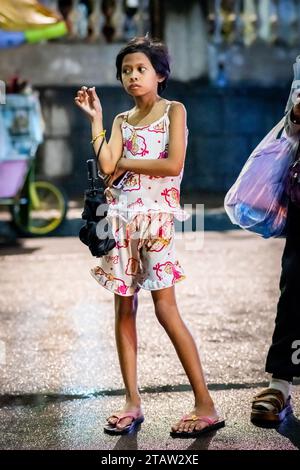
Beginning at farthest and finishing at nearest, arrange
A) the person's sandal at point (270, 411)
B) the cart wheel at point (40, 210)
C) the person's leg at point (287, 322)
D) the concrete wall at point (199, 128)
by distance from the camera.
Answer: the concrete wall at point (199, 128) < the cart wheel at point (40, 210) < the person's leg at point (287, 322) < the person's sandal at point (270, 411)

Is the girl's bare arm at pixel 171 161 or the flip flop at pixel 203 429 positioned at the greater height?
the girl's bare arm at pixel 171 161

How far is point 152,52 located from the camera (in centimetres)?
502

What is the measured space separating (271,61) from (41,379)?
12483 mm

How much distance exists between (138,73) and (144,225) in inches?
28.9

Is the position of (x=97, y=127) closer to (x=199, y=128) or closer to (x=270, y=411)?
(x=270, y=411)

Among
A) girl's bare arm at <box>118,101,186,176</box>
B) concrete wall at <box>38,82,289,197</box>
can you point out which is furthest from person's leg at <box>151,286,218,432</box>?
concrete wall at <box>38,82,289,197</box>

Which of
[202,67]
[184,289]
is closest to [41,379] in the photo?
[184,289]

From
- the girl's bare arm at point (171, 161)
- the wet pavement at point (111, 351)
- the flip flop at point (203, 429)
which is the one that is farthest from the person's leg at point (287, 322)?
the girl's bare arm at point (171, 161)

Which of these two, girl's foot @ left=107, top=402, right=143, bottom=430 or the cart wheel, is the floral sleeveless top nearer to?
girl's foot @ left=107, top=402, right=143, bottom=430

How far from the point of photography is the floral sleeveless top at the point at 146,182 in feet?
16.5

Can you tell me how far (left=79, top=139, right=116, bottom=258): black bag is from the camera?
4832 millimetres

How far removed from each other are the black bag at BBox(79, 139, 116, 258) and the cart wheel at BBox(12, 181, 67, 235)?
25.6 ft

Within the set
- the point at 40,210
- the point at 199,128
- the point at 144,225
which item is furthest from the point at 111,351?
the point at 199,128

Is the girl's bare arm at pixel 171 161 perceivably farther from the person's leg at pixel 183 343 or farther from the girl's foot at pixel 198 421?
the girl's foot at pixel 198 421
